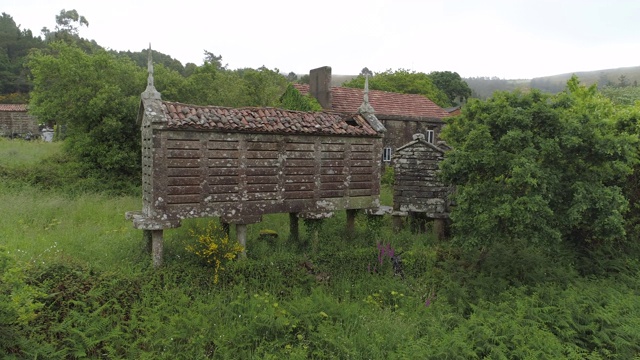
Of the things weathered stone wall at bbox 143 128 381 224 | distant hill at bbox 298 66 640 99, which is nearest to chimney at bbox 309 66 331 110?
weathered stone wall at bbox 143 128 381 224

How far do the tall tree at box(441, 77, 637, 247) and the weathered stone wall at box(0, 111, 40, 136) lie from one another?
3610cm

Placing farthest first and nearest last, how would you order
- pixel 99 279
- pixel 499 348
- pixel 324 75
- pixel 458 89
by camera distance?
pixel 458 89
pixel 324 75
pixel 99 279
pixel 499 348

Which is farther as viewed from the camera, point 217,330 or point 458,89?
point 458,89

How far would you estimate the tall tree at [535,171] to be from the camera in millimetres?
10625

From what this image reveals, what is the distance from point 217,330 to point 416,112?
2201 cm

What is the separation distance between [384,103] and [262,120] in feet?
55.2

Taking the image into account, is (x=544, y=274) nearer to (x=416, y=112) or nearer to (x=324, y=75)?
(x=324, y=75)

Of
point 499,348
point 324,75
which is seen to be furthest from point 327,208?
point 324,75

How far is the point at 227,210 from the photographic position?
11.0 m

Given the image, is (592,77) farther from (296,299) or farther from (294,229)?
(296,299)

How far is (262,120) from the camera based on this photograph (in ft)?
38.0

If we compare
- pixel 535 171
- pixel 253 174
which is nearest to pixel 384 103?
pixel 535 171

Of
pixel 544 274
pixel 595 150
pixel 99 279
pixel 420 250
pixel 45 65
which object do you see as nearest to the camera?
pixel 99 279

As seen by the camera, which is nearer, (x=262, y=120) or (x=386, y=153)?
(x=262, y=120)
